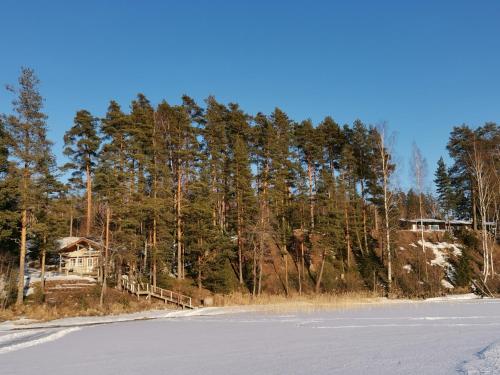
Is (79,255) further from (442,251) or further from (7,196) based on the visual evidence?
(442,251)

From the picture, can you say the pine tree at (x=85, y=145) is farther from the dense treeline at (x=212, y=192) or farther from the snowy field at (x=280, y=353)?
the snowy field at (x=280, y=353)

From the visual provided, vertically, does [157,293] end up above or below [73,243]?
below

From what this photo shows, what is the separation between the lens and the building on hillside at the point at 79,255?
41.3m

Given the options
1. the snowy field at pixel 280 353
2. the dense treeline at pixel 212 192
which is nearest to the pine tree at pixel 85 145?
the dense treeline at pixel 212 192

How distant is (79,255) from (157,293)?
1542cm

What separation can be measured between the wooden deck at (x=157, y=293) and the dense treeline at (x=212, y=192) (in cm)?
153

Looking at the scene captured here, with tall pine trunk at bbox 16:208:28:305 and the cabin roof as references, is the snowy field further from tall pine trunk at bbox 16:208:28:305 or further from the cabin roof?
the cabin roof

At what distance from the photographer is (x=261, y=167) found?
145 feet

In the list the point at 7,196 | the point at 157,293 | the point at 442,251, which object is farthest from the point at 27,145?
the point at 442,251

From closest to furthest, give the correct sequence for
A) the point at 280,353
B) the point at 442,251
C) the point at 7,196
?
the point at 280,353 → the point at 7,196 → the point at 442,251

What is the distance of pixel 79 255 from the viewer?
4212 centimetres

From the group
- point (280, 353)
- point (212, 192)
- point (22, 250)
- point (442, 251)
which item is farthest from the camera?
point (442, 251)

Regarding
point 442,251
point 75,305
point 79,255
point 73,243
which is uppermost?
point 73,243

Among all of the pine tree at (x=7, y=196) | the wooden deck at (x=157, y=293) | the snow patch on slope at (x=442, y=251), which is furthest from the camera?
the snow patch on slope at (x=442, y=251)
